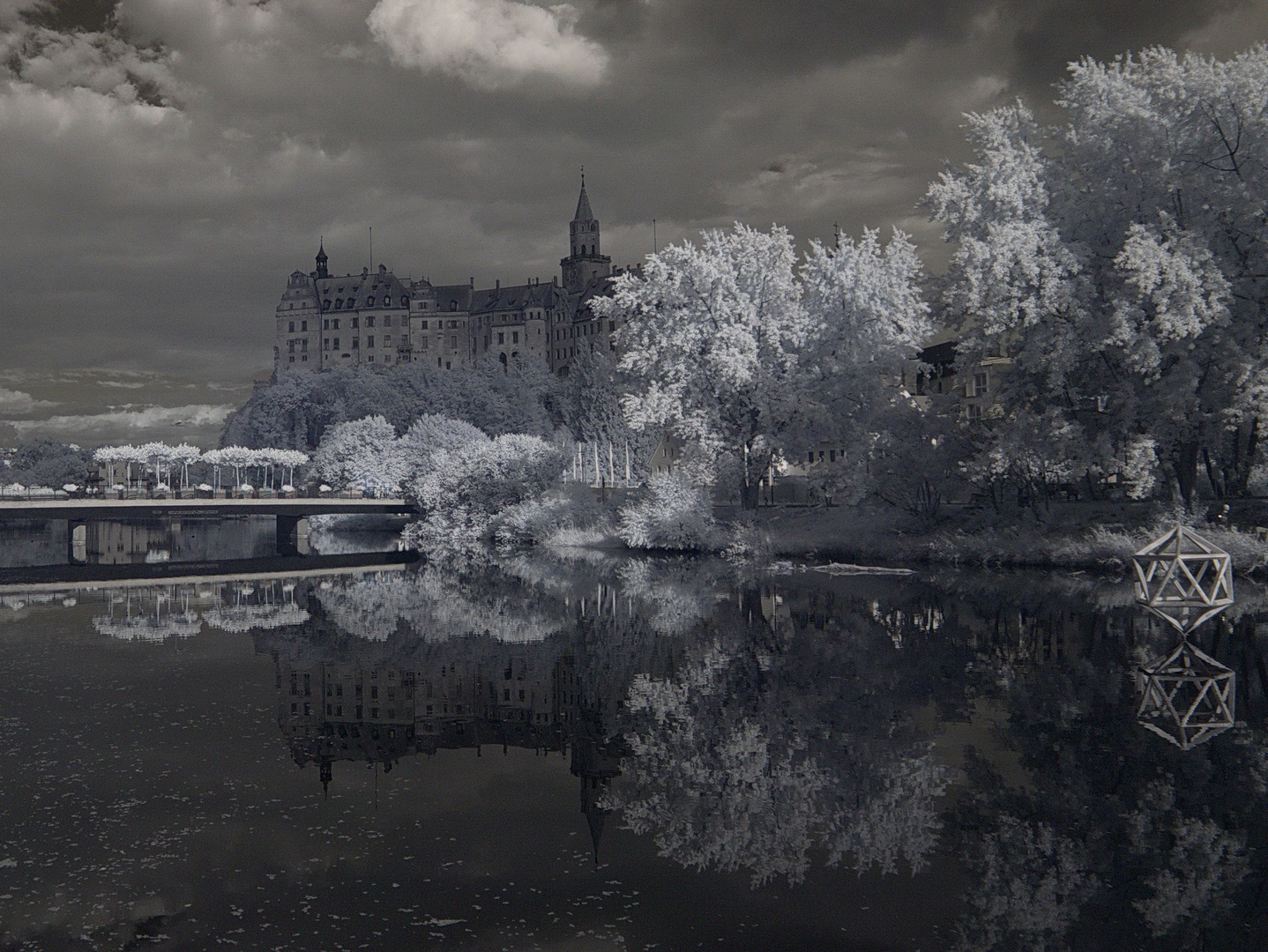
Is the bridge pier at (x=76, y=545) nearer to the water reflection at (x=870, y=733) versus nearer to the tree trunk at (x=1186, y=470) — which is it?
the water reflection at (x=870, y=733)

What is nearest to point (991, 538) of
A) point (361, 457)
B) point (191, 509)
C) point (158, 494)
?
point (191, 509)

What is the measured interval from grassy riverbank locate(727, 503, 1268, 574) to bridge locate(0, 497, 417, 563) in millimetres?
40110

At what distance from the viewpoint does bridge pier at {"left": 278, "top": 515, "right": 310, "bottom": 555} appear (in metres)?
84.5

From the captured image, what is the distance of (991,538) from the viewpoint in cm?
4825

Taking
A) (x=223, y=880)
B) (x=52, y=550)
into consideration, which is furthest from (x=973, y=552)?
(x=52, y=550)

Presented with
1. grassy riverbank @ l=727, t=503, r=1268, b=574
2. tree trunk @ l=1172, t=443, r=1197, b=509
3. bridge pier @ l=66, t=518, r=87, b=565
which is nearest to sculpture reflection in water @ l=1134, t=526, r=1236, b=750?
grassy riverbank @ l=727, t=503, r=1268, b=574

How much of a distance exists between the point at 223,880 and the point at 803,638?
18.6 m

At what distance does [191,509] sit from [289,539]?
26.5 ft

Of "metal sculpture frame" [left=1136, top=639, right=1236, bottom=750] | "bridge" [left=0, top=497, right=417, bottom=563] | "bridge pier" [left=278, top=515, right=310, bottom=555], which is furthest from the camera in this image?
"bridge pier" [left=278, top=515, right=310, bottom=555]

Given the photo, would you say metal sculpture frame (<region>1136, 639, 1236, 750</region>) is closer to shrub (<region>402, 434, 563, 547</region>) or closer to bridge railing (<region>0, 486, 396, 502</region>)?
shrub (<region>402, 434, 563, 547</region>)

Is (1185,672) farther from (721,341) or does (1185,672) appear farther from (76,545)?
(76,545)

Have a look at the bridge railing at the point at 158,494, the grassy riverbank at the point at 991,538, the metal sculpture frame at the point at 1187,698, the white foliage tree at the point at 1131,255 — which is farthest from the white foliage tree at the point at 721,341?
the bridge railing at the point at 158,494

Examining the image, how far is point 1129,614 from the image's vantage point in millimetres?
29969

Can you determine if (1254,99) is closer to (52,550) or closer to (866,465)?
(866,465)
